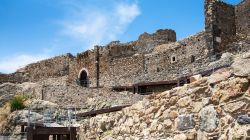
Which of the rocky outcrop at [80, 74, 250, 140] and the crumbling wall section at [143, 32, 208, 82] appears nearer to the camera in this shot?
the rocky outcrop at [80, 74, 250, 140]

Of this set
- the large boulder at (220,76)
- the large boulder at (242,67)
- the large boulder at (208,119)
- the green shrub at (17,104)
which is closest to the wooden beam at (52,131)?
the large boulder at (208,119)

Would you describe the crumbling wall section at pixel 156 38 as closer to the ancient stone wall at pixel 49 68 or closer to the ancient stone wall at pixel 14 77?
the ancient stone wall at pixel 49 68

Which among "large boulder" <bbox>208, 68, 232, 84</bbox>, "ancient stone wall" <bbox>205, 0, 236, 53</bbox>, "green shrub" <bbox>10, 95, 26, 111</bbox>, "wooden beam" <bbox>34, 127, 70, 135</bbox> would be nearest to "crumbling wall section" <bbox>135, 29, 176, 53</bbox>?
"ancient stone wall" <bbox>205, 0, 236, 53</bbox>

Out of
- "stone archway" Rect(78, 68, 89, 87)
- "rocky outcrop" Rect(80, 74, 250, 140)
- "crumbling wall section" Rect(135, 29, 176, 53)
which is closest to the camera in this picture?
"rocky outcrop" Rect(80, 74, 250, 140)

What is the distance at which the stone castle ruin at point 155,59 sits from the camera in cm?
3175

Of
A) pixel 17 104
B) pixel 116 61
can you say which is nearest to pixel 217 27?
pixel 116 61

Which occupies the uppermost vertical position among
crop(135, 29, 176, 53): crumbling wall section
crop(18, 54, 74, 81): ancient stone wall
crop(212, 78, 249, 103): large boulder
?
crop(135, 29, 176, 53): crumbling wall section

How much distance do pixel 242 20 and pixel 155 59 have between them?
9.41 meters

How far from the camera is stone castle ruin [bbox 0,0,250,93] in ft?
104

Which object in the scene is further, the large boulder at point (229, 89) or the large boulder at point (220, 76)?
the large boulder at point (220, 76)

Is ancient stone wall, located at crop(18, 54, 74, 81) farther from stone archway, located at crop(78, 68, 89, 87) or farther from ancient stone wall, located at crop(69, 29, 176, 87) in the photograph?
stone archway, located at crop(78, 68, 89, 87)

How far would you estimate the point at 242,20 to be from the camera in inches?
1316

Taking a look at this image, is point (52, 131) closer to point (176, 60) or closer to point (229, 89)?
point (229, 89)

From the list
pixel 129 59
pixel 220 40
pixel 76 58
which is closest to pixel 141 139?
pixel 220 40
